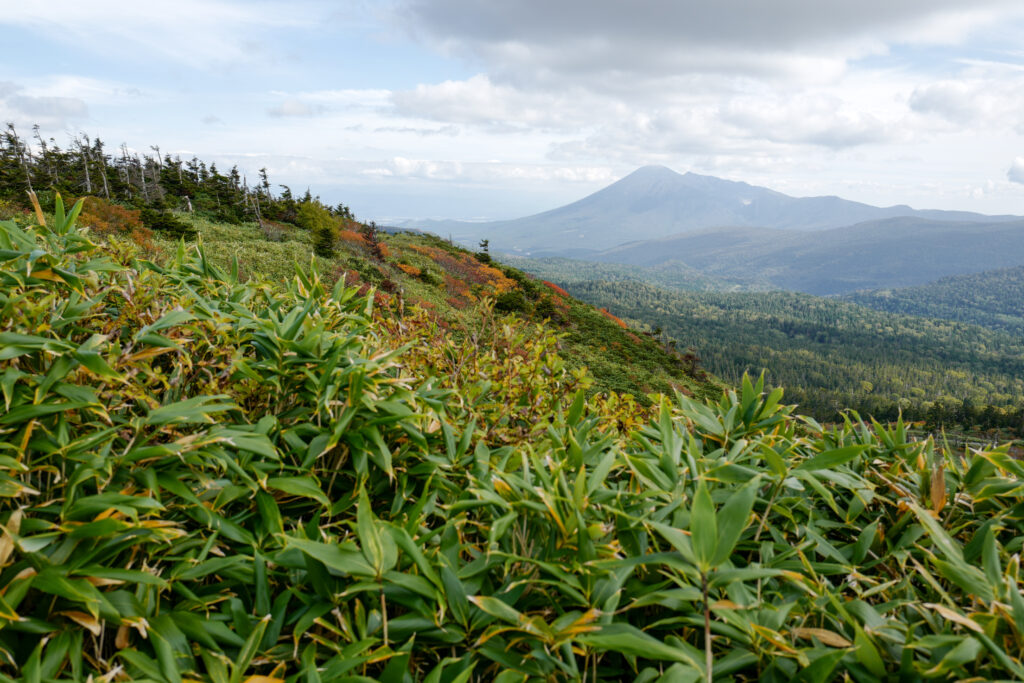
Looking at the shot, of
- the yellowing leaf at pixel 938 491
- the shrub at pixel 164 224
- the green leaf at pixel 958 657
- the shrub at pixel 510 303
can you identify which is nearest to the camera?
the green leaf at pixel 958 657

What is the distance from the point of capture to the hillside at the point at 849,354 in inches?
3397

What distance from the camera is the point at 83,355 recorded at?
1.26 m

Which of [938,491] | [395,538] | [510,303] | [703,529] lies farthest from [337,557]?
[510,303]

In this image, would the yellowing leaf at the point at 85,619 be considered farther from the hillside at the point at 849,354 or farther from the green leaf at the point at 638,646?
the hillside at the point at 849,354

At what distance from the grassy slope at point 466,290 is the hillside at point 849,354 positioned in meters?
48.7

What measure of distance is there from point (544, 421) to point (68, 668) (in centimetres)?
166

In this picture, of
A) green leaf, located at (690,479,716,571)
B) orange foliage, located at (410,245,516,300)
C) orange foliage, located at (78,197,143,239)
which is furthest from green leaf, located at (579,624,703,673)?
orange foliage, located at (410,245,516,300)

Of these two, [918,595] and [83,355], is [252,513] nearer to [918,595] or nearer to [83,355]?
[83,355]

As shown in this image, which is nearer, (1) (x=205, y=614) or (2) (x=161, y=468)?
(1) (x=205, y=614)

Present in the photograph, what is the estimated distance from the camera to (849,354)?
136 m

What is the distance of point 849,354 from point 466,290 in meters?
141

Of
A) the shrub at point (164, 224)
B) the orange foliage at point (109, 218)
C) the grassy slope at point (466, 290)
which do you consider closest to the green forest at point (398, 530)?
the grassy slope at point (466, 290)

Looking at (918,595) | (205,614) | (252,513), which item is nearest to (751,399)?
(918,595)

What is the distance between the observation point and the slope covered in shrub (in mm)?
1048
